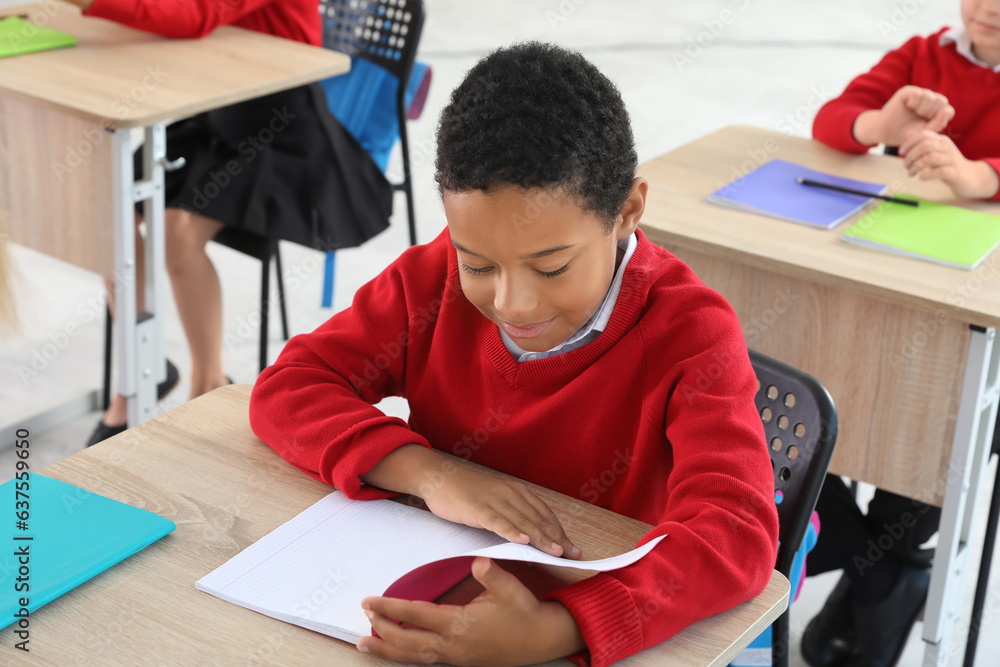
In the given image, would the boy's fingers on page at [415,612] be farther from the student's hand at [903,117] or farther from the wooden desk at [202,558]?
the student's hand at [903,117]

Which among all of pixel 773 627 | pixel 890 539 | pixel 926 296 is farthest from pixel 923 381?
pixel 773 627

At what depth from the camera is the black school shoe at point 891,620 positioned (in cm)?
178

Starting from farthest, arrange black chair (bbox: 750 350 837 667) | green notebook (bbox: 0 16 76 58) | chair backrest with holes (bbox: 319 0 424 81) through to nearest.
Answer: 1. chair backrest with holes (bbox: 319 0 424 81)
2. green notebook (bbox: 0 16 76 58)
3. black chair (bbox: 750 350 837 667)

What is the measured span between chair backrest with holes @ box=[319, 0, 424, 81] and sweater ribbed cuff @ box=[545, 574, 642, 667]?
1.93 meters

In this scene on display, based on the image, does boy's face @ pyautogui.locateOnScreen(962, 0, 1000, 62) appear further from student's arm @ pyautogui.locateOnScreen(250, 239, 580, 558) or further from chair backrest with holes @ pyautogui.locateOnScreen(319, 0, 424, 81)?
student's arm @ pyautogui.locateOnScreen(250, 239, 580, 558)

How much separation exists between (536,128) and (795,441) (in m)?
0.50

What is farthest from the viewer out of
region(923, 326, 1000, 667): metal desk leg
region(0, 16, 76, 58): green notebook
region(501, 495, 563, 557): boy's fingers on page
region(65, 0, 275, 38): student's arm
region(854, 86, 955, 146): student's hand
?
region(65, 0, 275, 38): student's arm

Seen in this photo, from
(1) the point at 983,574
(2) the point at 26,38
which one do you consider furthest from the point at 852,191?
(2) the point at 26,38

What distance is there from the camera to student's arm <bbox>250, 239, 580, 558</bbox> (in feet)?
3.18

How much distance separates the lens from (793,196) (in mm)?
1840

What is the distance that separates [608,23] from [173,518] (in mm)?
6543

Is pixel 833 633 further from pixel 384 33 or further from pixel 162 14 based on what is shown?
pixel 162 14

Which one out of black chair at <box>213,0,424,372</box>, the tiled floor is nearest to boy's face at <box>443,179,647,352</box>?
the tiled floor

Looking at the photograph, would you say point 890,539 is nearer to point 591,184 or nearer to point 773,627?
point 773,627
